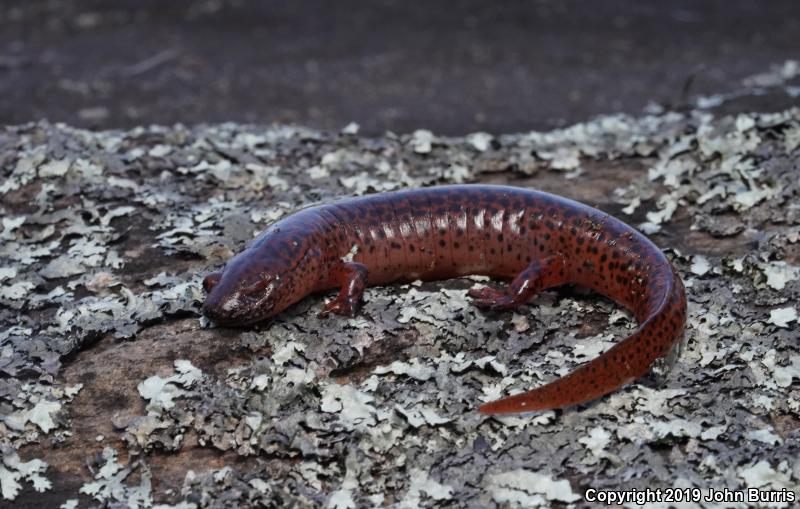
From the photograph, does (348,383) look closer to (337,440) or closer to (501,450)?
(337,440)

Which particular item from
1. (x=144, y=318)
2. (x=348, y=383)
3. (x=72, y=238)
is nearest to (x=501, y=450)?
(x=348, y=383)

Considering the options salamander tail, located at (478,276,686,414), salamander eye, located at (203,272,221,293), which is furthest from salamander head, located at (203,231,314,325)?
salamander tail, located at (478,276,686,414)

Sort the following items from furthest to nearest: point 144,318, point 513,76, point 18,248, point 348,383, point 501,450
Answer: point 513,76, point 18,248, point 144,318, point 348,383, point 501,450

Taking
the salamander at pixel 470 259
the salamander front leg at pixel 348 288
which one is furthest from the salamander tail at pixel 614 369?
the salamander front leg at pixel 348 288

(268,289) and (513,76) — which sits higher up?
(268,289)

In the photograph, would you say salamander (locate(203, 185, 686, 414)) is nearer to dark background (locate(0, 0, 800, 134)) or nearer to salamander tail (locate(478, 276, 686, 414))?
salamander tail (locate(478, 276, 686, 414))

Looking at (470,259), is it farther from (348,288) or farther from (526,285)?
(348,288)

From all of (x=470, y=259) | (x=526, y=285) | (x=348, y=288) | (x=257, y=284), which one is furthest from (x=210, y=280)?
(x=526, y=285)

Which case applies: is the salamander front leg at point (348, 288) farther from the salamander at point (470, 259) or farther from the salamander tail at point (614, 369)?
the salamander tail at point (614, 369)
